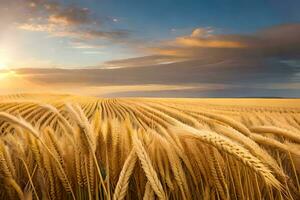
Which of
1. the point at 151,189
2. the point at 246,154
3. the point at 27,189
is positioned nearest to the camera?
the point at 246,154

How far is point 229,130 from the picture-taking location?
2412mm

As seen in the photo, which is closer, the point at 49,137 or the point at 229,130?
the point at 229,130

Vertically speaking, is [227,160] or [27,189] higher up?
[227,160]

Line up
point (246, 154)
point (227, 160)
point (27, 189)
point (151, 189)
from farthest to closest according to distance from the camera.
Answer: point (27, 189)
point (227, 160)
point (151, 189)
point (246, 154)

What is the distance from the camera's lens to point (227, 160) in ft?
7.57

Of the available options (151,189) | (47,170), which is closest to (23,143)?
(47,170)

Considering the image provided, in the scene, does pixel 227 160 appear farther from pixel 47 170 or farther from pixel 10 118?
pixel 10 118

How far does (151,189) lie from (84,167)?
1.42 feet

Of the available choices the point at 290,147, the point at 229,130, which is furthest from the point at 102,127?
the point at 290,147

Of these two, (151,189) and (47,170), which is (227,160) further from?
(47,170)

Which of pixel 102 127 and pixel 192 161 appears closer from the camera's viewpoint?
pixel 192 161

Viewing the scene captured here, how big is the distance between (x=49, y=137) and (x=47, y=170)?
0.25m

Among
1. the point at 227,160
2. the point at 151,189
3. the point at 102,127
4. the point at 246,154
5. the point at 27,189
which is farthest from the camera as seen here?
the point at 102,127

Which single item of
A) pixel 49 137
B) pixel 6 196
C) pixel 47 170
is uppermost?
pixel 49 137
